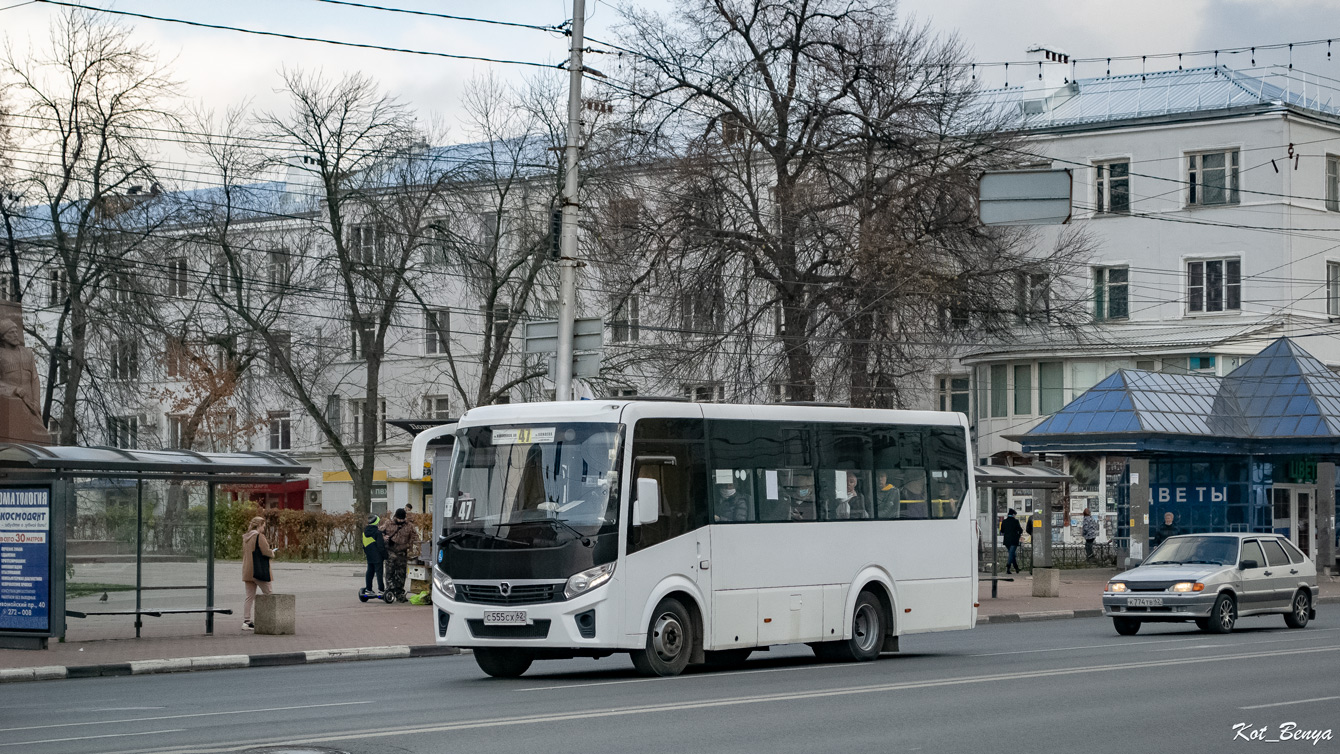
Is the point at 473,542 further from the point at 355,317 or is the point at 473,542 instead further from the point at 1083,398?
the point at 355,317

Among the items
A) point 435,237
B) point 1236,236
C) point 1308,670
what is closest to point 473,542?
point 1308,670

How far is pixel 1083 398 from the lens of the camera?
142 feet

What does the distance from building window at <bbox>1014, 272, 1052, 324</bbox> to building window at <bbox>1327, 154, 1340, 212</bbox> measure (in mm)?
25803

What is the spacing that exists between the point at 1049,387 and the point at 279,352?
29.7 metres

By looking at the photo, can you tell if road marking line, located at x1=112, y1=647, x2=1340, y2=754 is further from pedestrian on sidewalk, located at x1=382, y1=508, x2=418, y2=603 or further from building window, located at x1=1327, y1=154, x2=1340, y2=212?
building window, located at x1=1327, y1=154, x2=1340, y2=212

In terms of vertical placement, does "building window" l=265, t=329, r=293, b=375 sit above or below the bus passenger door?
above

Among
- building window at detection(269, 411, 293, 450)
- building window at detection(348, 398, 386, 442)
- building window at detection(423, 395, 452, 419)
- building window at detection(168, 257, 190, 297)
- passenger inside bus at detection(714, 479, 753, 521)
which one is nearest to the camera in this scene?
passenger inside bus at detection(714, 479, 753, 521)

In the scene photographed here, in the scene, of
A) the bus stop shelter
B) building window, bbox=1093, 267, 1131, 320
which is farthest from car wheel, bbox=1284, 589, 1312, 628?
building window, bbox=1093, 267, 1131, 320

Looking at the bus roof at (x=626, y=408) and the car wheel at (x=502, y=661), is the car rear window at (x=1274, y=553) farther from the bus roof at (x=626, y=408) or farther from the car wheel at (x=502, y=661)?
the car wheel at (x=502, y=661)

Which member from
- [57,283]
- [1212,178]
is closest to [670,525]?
[57,283]

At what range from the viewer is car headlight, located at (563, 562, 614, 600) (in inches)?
631

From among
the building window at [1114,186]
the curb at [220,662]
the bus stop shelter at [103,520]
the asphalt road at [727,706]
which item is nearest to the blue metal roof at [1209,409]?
the building window at [1114,186]

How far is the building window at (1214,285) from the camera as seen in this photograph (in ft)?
202

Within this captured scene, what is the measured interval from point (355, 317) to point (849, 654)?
38.2m
